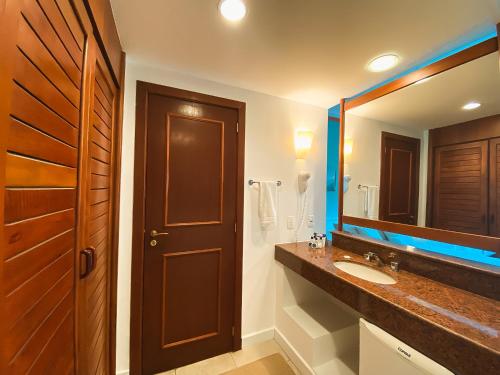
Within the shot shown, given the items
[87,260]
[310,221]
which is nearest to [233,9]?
[87,260]

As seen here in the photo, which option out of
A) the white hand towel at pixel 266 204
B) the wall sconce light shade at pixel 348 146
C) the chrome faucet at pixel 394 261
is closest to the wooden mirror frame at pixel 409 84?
the wall sconce light shade at pixel 348 146

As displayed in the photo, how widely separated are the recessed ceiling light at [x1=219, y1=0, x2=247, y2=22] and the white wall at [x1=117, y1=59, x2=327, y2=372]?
2.19 feet

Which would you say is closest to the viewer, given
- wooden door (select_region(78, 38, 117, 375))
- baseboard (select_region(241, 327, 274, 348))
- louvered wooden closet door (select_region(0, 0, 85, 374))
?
louvered wooden closet door (select_region(0, 0, 85, 374))

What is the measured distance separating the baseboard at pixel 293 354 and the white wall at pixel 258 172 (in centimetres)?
12

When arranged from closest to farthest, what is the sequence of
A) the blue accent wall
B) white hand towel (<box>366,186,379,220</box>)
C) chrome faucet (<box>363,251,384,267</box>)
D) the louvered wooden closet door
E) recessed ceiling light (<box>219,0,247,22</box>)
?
the louvered wooden closet door < recessed ceiling light (<box>219,0,247,22</box>) < chrome faucet (<box>363,251,384,267</box>) < white hand towel (<box>366,186,379,220</box>) < the blue accent wall

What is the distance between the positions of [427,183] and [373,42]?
97cm

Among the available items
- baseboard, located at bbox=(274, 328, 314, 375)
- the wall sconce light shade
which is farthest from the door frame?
the wall sconce light shade

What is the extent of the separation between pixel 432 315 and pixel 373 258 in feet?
2.17

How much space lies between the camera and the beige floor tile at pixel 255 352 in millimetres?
1681

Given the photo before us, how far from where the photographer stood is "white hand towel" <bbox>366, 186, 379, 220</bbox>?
1665 mm

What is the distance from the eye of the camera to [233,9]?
1.01 meters

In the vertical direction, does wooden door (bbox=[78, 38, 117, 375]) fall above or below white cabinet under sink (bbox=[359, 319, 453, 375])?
above

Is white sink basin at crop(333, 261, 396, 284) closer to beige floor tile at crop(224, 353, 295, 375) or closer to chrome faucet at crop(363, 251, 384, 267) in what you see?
chrome faucet at crop(363, 251, 384, 267)

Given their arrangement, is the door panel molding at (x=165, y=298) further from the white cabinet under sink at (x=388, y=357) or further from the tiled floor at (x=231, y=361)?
the white cabinet under sink at (x=388, y=357)
